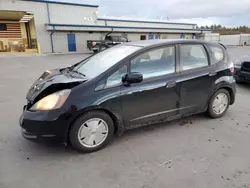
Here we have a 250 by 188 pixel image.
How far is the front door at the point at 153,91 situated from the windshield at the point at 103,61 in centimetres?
26

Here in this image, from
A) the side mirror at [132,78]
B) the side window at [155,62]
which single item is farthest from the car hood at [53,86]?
the side window at [155,62]

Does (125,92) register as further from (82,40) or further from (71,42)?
(82,40)

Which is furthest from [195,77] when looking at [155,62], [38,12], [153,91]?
[38,12]

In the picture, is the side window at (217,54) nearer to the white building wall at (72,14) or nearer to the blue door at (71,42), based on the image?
the white building wall at (72,14)

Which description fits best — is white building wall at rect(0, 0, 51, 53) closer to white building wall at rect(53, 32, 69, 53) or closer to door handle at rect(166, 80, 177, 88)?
white building wall at rect(53, 32, 69, 53)

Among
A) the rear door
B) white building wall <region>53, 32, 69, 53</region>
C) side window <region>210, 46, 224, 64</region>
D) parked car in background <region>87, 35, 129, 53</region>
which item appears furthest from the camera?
white building wall <region>53, 32, 69, 53</region>

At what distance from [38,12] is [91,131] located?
72.0ft

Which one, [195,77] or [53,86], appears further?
[195,77]

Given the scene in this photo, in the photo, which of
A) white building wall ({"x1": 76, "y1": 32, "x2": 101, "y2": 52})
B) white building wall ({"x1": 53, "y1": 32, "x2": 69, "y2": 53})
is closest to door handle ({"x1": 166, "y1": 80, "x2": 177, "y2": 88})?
white building wall ({"x1": 53, "y1": 32, "x2": 69, "y2": 53})

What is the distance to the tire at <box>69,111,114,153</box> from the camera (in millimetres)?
2770

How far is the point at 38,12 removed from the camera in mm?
21016

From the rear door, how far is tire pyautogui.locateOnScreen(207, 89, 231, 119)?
0.56 ft

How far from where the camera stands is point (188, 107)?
3639mm

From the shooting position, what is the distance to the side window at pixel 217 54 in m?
3.88
